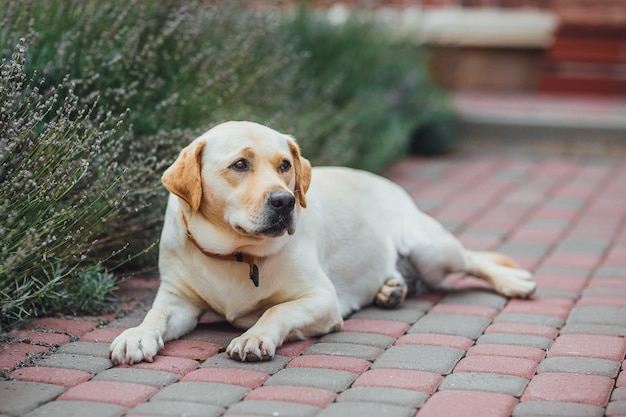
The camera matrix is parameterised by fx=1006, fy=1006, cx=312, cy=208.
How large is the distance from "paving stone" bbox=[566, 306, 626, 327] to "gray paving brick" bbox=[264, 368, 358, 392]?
1.35 m

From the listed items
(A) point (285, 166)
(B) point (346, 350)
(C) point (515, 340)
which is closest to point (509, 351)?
(C) point (515, 340)

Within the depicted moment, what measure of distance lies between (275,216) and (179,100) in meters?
1.87

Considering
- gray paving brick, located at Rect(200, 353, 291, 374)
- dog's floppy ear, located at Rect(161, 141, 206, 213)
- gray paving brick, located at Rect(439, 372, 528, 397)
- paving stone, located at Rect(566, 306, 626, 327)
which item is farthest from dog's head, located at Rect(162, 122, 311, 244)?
paving stone, located at Rect(566, 306, 626, 327)

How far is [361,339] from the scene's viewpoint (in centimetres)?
424

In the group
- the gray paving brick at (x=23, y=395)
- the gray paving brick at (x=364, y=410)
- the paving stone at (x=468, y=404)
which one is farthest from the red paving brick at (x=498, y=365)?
the gray paving brick at (x=23, y=395)

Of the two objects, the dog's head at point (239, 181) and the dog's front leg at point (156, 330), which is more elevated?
the dog's head at point (239, 181)

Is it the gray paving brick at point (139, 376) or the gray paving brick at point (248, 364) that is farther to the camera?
the gray paving brick at point (248, 364)

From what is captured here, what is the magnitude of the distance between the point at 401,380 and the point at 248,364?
1.93 ft

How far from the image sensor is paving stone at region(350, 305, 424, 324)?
464 cm

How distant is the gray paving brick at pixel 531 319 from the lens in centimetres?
455

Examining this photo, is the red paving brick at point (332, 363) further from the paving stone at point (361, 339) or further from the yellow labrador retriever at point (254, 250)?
the paving stone at point (361, 339)

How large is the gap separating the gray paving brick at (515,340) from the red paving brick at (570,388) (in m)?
0.43

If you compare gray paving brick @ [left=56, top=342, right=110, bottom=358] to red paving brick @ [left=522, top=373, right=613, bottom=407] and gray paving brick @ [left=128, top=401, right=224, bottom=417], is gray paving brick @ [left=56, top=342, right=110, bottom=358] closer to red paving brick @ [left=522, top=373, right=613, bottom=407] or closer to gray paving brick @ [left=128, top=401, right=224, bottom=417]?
gray paving brick @ [left=128, top=401, right=224, bottom=417]

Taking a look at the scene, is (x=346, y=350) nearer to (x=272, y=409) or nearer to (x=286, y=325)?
(x=286, y=325)
